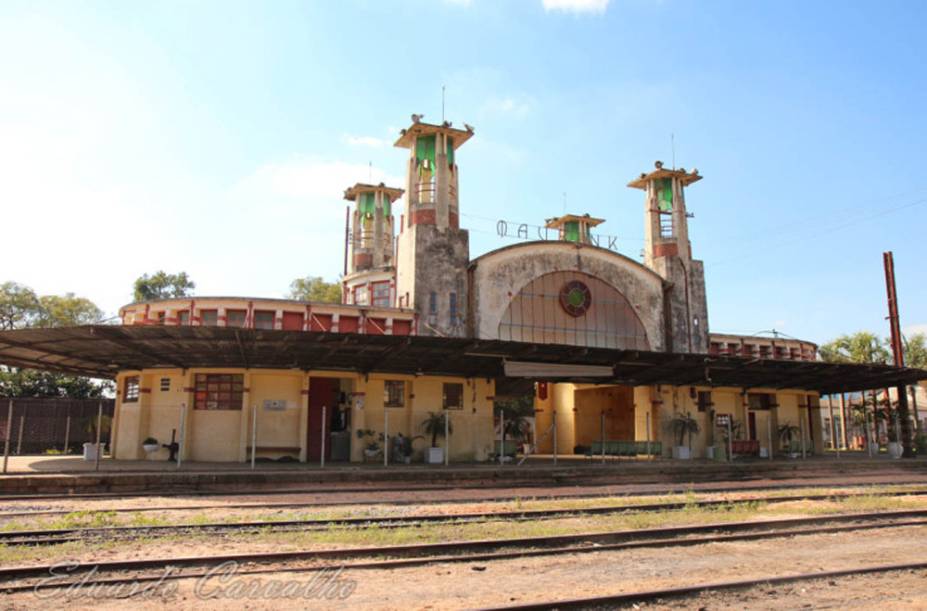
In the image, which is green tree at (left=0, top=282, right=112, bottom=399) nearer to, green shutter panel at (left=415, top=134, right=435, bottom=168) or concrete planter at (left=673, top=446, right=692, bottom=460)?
green shutter panel at (left=415, top=134, right=435, bottom=168)

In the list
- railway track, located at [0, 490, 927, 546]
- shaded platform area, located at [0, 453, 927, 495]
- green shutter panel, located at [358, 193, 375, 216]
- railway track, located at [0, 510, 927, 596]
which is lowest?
railway track, located at [0, 510, 927, 596]

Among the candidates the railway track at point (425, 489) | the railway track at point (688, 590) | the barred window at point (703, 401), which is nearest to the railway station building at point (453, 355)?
the barred window at point (703, 401)

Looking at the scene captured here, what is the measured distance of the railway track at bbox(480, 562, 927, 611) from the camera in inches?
294

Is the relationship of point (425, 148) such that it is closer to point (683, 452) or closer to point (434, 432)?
point (434, 432)

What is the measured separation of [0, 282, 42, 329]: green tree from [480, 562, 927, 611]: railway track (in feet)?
175

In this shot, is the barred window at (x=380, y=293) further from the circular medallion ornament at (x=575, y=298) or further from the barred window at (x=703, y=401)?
the barred window at (x=703, y=401)

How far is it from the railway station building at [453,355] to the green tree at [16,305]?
26.9 m

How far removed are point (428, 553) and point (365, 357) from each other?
13.9 m

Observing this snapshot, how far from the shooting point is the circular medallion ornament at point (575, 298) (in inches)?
1328

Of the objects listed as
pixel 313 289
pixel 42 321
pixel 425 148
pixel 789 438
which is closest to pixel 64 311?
pixel 42 321

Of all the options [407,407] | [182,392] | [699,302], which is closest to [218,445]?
[182,392]

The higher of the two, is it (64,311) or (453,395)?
(64,311)

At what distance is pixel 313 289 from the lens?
68.0 m

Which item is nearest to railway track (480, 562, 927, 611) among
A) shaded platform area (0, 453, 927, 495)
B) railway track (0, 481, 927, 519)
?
railway track (0, 481, 927, 519)
